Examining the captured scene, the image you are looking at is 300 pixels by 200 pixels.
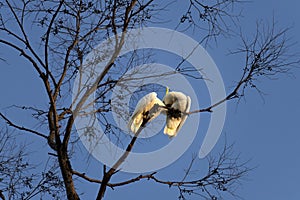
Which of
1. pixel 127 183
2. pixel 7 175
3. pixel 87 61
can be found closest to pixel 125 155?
pixel 127 183

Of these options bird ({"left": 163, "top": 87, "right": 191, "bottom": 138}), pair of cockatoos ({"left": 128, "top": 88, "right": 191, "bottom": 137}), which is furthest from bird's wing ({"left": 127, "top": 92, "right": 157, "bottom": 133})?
bird ({"left": 163, "top": 87, "right": 191, "bottom": 138})

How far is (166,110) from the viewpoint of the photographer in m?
3.61

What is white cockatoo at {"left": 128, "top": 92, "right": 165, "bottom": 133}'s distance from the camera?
11.3 ft

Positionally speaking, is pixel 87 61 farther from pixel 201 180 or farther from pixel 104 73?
pixel 201 180

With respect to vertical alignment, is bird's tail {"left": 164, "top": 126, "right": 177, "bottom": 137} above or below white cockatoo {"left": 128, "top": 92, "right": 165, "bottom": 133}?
below

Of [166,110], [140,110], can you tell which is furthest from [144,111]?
[166,110]

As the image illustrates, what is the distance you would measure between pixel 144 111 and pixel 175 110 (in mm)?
207

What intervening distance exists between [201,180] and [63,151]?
2.78ft

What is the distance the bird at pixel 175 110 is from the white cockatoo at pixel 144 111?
10cm

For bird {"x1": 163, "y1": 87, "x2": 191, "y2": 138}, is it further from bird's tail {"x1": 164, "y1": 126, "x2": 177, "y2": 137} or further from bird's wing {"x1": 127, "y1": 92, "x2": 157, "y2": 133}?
bird's wing {"x1": 127, "y1": 92, "x2": 157, "y2": 133}

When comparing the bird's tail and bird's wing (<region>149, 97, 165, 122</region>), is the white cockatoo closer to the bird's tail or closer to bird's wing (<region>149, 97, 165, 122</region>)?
bird's wing (<region>149, 97, 165, 122</region>)

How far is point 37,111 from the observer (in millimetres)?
3740

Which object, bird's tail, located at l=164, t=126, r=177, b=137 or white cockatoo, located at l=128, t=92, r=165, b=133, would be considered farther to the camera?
bird's tail, located at l=164, t=126, r=177, b=137

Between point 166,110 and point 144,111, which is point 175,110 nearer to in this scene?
point 166,110
